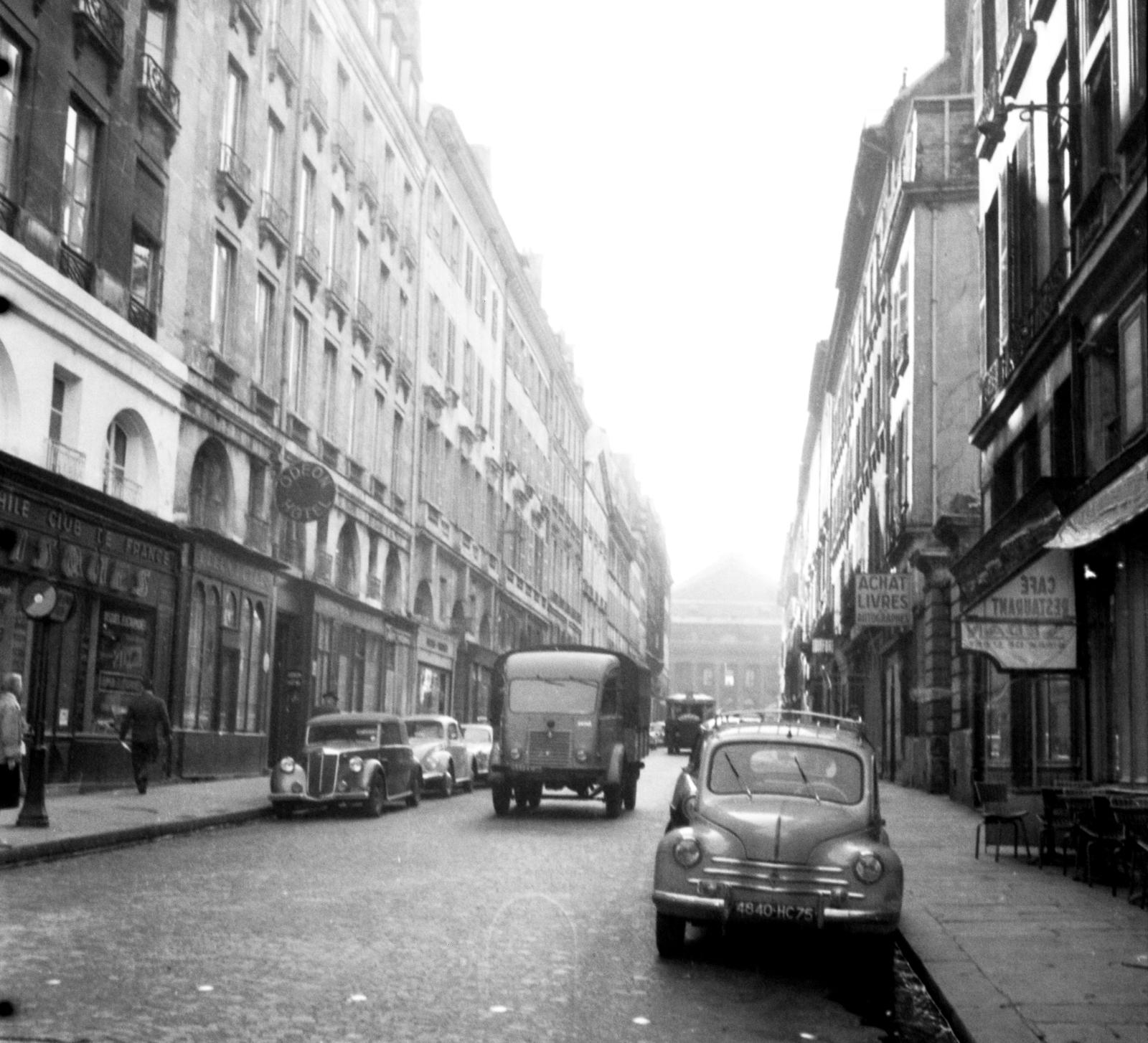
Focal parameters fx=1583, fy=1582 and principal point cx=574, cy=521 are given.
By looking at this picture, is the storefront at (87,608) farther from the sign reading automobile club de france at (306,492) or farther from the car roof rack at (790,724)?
the car roof rack at (790,724)

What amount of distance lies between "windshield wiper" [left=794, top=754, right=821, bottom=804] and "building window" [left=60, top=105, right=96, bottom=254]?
15331mm

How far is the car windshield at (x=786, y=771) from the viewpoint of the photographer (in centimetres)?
1131

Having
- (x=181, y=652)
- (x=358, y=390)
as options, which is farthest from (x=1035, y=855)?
(x=358, y=390)

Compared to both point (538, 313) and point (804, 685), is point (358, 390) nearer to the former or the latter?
point (538, 313)

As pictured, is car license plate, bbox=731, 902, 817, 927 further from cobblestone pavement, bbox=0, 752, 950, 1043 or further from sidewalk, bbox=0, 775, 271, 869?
sidewalk, bbox=0, 775, 271, 869

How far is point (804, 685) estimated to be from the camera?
287 feet

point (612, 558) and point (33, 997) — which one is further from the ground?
point (612, 558)

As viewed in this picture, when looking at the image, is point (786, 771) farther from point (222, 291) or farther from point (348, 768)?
point (222, 291)

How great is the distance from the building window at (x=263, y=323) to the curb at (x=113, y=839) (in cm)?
1190

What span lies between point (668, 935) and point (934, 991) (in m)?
1.91

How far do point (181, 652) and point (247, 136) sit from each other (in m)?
10.5

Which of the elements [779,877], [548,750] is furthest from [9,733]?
[779,877]

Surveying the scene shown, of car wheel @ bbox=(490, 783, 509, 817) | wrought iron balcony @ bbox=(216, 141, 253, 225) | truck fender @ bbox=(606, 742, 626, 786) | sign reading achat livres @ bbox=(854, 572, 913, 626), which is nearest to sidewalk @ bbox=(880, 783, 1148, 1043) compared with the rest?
truck fender @ bbox=(606, 742, 626, 786)

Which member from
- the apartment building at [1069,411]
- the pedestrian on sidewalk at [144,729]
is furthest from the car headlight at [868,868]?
Result: the pedestrian on sidewalk at [144,729]
